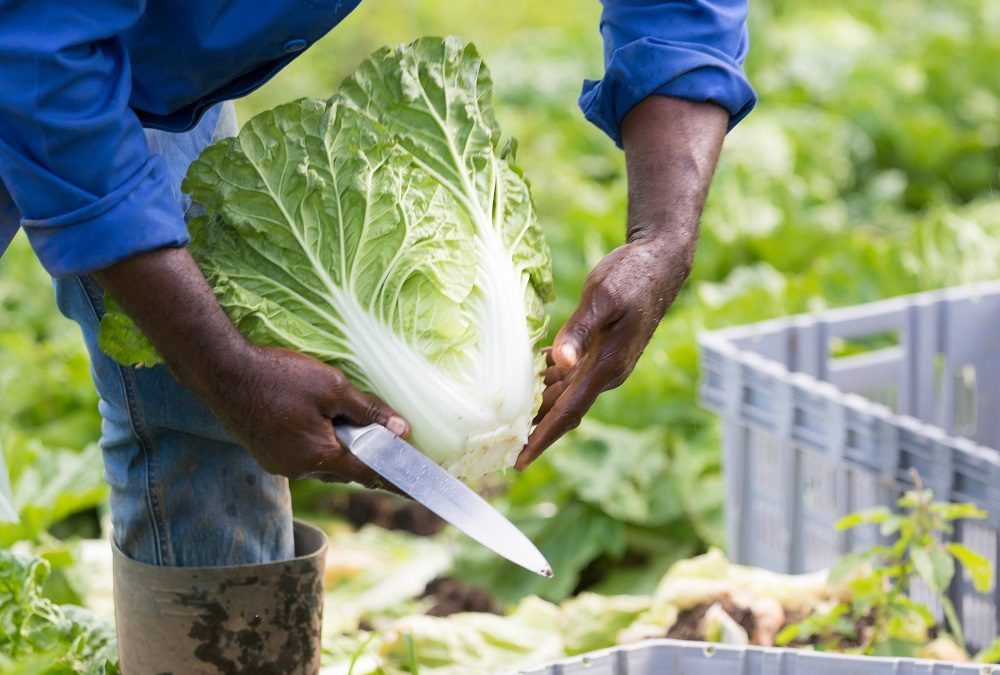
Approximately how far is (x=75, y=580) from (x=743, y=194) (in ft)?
10.9

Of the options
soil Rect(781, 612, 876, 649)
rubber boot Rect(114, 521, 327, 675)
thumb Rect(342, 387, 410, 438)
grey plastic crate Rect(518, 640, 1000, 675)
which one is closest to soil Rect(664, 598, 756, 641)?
soil Rect(781, 612, 876, 649)

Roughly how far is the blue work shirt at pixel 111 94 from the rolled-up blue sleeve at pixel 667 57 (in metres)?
0.49

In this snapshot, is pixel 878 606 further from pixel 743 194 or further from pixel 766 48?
pixel 766 48

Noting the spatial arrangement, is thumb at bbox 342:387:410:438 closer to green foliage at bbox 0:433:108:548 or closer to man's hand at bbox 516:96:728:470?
man's hand at bbox 516:96:728:470

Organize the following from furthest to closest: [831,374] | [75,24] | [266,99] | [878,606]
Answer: [266,99], [831,374], [878,606], [75,24]

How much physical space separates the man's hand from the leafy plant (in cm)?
77

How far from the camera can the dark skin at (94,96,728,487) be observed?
1896mm

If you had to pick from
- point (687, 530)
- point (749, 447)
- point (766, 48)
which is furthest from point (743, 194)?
point (766, 48)

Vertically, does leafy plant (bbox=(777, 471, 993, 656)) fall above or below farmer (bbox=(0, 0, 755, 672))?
below

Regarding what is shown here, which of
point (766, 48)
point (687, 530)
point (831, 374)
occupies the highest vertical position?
point (766, 48)

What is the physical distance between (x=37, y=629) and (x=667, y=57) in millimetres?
1508

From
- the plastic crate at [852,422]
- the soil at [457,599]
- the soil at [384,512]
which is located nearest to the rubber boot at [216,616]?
the plastic crate at [852,422]

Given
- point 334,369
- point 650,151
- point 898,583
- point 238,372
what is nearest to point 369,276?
point 334,369

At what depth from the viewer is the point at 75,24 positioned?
1.78 meters
